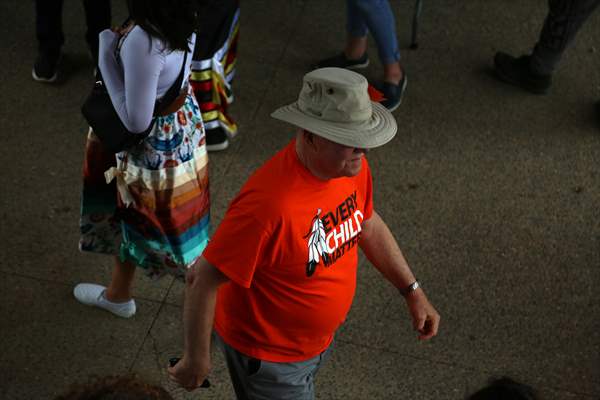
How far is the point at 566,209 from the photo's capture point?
4.45 metres

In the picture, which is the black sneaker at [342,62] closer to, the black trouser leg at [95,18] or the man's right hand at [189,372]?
the black trouser leg at [95,18]

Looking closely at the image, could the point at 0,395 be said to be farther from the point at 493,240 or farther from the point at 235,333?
the point at 493,240

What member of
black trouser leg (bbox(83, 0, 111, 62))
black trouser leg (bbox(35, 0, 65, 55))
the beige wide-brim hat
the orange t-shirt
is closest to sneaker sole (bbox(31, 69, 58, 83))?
black trouser leg (bbox(35, 0, 65, 55))

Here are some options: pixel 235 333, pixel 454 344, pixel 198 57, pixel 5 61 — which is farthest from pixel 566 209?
pixel 5 61

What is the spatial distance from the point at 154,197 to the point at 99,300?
0.84 meters

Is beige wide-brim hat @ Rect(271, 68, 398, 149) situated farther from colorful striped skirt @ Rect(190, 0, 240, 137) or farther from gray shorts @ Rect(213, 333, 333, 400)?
colorful striped skirt @ Rect(190, 0, 240, 137)

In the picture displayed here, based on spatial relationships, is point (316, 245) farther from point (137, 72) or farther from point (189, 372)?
point (137, 72)

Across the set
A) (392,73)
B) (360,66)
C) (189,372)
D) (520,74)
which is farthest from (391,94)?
(189,372)

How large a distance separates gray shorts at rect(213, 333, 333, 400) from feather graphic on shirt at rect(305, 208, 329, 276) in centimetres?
42

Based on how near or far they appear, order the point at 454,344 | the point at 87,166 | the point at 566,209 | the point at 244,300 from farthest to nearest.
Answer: the point at 566,209 < the point at 454,344 < the point at 87,166 < the point at 244,300

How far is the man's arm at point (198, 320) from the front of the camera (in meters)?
2.38

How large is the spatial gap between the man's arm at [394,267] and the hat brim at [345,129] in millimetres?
516

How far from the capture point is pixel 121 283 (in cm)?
362

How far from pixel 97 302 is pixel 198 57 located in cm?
136
